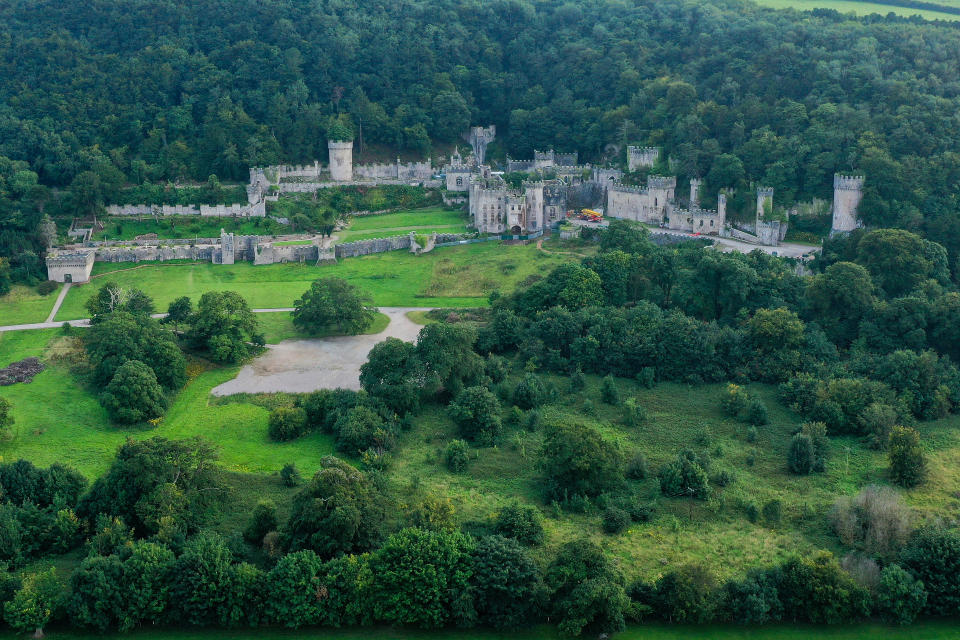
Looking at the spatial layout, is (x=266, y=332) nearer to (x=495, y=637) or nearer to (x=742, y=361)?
(x=742, y=361)

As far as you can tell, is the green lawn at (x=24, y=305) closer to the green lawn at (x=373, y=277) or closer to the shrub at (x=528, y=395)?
the green lawn at (x=373, y=277)

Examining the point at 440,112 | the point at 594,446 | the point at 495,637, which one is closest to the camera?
the point at 495,637

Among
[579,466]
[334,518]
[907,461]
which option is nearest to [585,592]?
[579,466]

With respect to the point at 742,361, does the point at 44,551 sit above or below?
below

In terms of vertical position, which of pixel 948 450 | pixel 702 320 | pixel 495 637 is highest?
pixel 702 320

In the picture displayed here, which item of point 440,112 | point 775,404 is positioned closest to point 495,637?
point 775,404

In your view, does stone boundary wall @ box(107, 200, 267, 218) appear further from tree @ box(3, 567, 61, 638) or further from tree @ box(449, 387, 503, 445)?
tree @ box(3, 567, 61, 638)

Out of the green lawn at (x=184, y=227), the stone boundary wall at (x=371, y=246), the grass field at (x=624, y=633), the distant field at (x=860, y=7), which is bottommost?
the grass field at (x=624, y=633)

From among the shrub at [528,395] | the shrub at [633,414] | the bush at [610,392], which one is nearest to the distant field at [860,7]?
the bush at [610,392]
